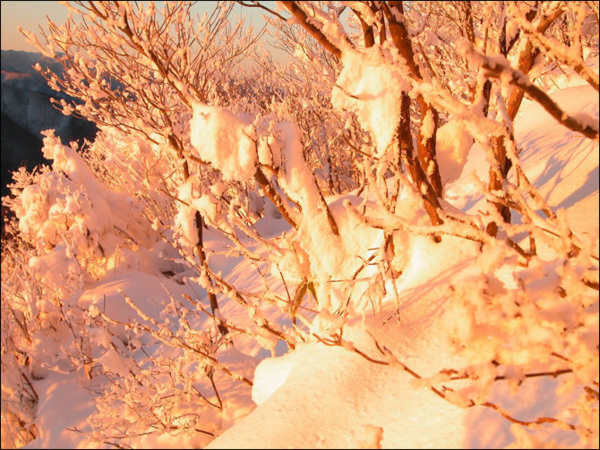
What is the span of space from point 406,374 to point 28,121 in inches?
2194

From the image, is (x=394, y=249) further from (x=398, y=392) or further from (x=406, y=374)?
(x=398, y=392)

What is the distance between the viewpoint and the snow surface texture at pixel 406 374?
1586 mm

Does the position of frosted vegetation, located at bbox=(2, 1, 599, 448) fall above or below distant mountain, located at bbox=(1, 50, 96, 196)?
above

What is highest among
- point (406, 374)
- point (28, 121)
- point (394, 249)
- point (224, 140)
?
point (224, 140)

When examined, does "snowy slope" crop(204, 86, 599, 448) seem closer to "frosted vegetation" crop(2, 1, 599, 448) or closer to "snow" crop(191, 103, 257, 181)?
"frosted vegetation" crop(2, 1, 599, 448)

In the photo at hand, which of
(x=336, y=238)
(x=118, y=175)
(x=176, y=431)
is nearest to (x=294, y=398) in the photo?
(x=336, y=238)

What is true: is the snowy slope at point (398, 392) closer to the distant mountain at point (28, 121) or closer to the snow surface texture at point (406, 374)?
the snow surface texture at point (406, 374)

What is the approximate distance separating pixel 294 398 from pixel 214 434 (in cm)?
207

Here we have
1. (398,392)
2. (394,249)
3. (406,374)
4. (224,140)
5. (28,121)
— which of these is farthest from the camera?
(28,121)

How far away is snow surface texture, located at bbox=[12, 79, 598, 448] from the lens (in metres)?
1.59

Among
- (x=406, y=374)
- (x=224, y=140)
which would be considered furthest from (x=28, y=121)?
(x=406, y=374)

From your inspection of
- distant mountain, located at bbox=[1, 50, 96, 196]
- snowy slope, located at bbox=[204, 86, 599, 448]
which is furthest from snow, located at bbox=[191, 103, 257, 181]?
distant mountain, located at bbox=[1, 50, 96, 196]

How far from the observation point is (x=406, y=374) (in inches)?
79.2

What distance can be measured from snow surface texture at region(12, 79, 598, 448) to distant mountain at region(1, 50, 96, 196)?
45014 mm
